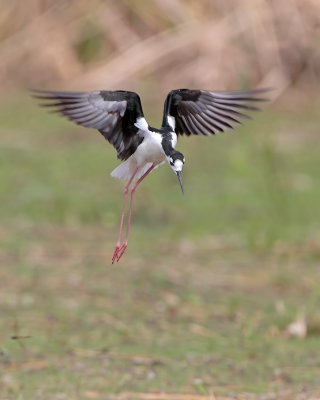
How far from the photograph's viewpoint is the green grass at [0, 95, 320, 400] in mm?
3961

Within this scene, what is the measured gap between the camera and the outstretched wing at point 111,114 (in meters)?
2.62

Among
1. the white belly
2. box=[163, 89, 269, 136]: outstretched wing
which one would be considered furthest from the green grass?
the white belly

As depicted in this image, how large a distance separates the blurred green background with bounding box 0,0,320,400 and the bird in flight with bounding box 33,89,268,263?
947mm

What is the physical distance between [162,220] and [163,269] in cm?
98

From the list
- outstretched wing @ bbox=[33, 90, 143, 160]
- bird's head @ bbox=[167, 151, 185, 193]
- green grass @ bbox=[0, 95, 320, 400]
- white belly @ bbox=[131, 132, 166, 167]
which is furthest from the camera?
green grass @ bbox=[0, 95, 320, 400]

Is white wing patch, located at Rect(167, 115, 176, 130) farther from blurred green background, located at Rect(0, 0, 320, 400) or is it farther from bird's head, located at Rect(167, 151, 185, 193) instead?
blurred green background, located at Rect(0, 0, 320, 400)

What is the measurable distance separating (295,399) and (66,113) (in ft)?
5.08

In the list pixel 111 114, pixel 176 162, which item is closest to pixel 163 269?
pixel 111 114

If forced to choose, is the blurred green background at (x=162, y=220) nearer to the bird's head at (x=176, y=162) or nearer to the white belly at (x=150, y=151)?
the white belly at (x=150, y=151)

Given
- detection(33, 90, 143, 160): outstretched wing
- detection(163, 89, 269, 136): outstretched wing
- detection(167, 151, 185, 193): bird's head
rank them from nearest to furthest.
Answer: detection(167, 151, 185, 193): bird's head → detection(33, 90, 143, 160): outstretched wing → detection(163, 89, 269, 136): outstretched wing

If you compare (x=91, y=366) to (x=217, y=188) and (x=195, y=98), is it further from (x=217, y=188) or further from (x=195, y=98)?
(x=217, y=188)

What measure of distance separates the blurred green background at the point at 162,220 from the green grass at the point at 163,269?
12 millimetres

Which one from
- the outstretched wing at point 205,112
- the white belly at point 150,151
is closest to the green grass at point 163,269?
the outstretched wing at point 205,112

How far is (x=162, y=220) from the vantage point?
6301mm
